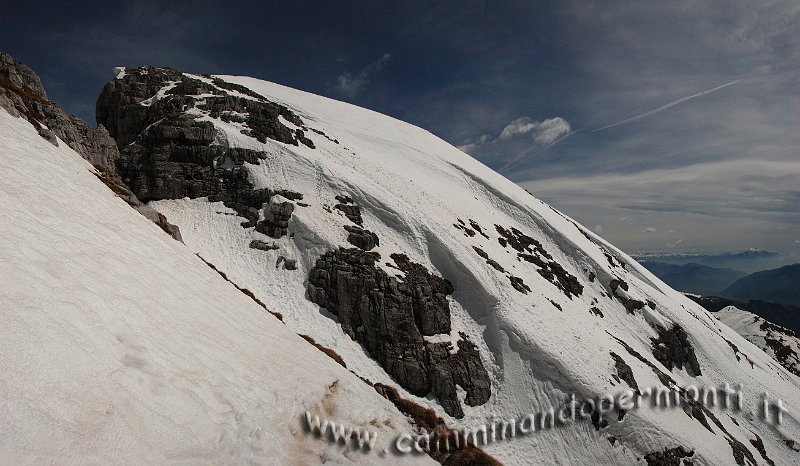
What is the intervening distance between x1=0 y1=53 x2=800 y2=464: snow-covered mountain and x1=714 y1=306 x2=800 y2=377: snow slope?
57.0 meters

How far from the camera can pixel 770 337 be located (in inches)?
4264

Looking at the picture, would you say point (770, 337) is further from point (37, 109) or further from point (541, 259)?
point (37, 109)

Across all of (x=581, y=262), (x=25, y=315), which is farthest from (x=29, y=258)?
(x=581, y=262)

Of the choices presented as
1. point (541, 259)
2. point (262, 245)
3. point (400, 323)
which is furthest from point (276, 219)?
point (541, 259)

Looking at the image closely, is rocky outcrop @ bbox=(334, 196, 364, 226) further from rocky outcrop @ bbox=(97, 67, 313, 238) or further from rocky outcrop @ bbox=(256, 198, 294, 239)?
rocky outcrop @ bbox=(256, 198, 294, 239)

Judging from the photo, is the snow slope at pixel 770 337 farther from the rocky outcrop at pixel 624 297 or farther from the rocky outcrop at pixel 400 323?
the rocky outcrop at pixel 400 323

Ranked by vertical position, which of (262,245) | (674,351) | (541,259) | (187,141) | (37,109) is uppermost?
(541,259)

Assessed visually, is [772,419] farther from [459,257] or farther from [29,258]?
[29,258]

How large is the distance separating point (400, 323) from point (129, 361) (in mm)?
23281

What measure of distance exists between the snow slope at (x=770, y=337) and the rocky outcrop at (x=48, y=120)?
132568 mm

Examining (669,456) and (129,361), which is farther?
(669,456)

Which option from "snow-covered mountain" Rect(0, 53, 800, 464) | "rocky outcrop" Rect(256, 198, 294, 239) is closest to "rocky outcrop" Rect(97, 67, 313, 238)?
"rocky outcrop" Rect(256, 198, 294, 239)

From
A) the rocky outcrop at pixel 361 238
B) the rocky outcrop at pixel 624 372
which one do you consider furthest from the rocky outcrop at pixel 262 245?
the rocky outcrop at pixel 624 372

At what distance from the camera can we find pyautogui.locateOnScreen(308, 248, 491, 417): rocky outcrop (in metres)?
27.2
